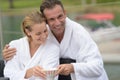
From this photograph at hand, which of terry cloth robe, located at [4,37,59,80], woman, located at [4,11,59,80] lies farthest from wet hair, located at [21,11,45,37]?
terry cloth robe, located at [4,37,59,80]

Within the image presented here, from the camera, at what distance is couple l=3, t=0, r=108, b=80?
2514 mm

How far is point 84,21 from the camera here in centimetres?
507

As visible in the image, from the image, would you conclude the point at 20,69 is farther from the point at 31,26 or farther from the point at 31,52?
the point at 31,26

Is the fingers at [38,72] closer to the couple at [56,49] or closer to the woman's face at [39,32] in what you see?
the couple at [56,49]

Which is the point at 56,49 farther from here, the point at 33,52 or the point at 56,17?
the point at 56,17

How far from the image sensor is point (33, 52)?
107 inches

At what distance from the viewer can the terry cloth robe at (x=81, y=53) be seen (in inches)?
100

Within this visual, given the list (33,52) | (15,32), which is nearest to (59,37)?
(33,52)

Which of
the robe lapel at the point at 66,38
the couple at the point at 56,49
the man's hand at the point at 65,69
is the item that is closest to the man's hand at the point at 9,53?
the couple at the point at 56,49

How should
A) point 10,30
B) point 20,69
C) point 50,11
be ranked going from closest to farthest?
point 50,11 < point 20,69 < point 10,30

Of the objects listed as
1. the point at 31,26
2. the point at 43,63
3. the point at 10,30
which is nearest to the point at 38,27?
the point at 31,26

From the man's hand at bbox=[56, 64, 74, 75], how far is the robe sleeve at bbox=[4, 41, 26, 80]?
0.97 feet

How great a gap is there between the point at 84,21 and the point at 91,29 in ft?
0.44

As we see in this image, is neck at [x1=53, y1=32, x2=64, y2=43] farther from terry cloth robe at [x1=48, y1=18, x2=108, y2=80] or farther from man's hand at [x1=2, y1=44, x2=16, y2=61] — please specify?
man's hand at [x1=2, y1=44, x2=16, y2=61]
